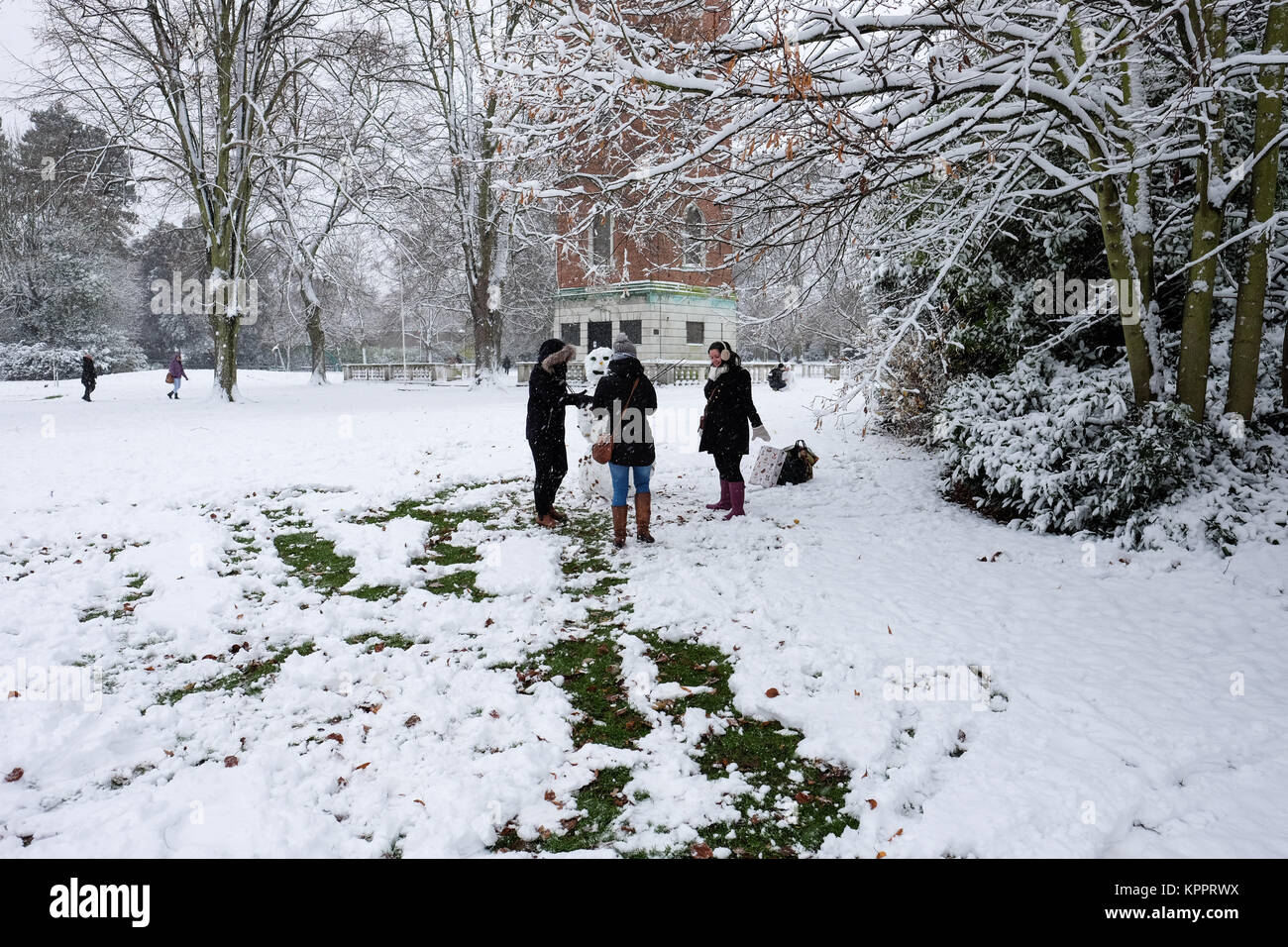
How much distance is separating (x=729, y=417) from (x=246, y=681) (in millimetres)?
5452

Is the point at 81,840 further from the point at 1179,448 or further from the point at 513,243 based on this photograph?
the point at 513,243

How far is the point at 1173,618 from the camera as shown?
16.9 ft

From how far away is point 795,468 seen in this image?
10.1 meters

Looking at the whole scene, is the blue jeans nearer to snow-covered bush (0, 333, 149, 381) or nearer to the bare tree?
the bare tree

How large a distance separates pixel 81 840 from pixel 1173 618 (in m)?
6.70

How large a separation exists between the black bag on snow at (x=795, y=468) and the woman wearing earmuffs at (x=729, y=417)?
1.94 meters

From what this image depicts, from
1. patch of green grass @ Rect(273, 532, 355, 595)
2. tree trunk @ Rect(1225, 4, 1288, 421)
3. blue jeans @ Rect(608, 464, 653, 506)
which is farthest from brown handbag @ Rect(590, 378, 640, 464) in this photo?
tree trunk @ Rect(1225, 4, 1288, 421)

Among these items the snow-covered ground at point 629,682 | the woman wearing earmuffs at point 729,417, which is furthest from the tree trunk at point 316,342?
the woman wearing earmuffs at point 729,417

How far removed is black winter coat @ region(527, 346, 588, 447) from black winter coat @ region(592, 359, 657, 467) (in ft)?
2.43

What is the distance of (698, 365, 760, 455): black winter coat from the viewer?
8055 mm

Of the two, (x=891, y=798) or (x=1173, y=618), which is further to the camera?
(x=1173, y=618)

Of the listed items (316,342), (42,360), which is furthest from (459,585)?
(42,360)

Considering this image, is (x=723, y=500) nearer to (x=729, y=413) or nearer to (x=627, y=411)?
(x=729, y=413)
